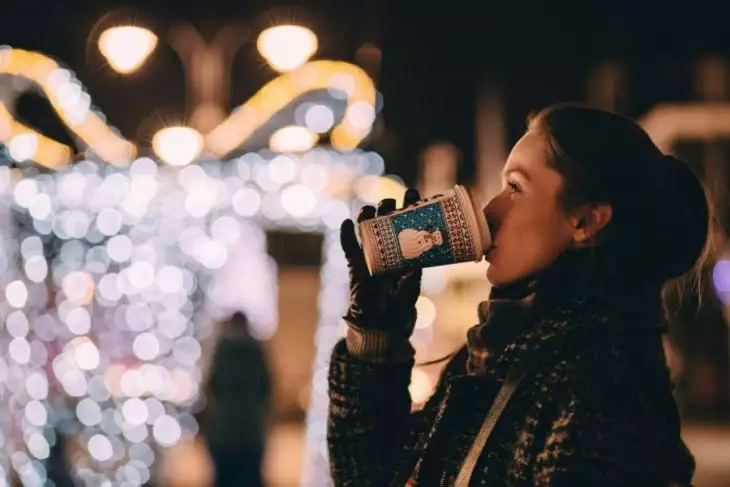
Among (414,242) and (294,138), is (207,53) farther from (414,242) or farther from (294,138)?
(414,242)

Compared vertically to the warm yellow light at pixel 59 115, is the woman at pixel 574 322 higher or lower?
lower

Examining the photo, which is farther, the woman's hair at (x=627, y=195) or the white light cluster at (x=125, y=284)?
the white light cluster at (x=125, y=284)

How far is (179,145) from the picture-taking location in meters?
7.20

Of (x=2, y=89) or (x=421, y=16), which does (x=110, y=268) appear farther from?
(x=421, y=16)

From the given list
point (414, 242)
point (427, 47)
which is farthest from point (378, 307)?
point (427, 47)

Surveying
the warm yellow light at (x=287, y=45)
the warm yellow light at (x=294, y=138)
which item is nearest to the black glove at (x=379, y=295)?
the warm yellow light at (x=287, y=45)

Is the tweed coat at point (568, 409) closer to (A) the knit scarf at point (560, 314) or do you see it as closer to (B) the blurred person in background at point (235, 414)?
(A) the knit scarf at point (560, 314)

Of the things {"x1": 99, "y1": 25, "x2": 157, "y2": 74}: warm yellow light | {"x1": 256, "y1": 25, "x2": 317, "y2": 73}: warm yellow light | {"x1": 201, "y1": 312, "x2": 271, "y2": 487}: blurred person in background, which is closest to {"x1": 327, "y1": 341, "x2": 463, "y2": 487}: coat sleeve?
{"x1": 256, "y1": 25, "x2": 317, "y2": 73}: warm yellow light

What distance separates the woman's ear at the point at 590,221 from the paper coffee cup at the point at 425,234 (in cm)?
15

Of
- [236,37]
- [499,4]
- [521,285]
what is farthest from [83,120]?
[499,4]

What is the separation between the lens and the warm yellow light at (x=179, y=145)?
7.06 m

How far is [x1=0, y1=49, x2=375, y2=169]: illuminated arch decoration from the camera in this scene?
19.6 feet

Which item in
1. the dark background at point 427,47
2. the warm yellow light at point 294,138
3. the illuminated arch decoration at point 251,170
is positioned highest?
the dark background at point 427,47

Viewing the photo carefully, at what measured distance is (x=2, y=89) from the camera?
6117 mm
